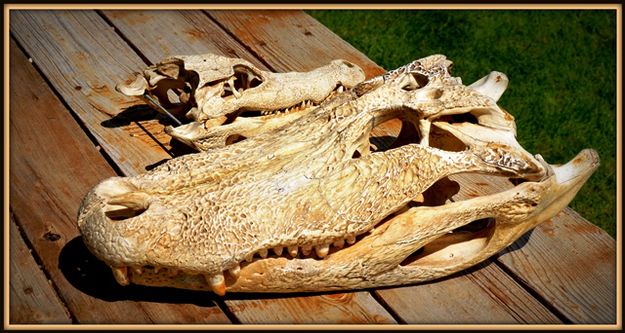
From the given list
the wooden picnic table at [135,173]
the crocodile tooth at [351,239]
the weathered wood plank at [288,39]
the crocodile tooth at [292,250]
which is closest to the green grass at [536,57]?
the weathered wood plank at [288,39]

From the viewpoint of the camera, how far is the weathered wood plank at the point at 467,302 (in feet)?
10.3

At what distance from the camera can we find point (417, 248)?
10.1 feet

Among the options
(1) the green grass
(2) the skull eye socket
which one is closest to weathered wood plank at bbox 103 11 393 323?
(1) the green grass

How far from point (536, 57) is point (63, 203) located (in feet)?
10.4

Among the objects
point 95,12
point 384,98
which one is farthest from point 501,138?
point 95,12

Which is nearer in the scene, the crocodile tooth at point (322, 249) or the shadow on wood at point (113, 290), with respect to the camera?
the crocodile tooth at point (322, 249)

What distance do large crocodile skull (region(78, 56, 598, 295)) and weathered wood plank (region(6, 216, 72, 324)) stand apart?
28 centimetres

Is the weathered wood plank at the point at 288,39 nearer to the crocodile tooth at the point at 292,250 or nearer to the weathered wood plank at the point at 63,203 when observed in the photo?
the weathered wood plank at the point at 63,203

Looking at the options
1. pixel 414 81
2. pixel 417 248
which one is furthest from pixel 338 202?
pixel 414 81

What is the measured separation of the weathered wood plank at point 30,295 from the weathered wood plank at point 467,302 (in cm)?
101

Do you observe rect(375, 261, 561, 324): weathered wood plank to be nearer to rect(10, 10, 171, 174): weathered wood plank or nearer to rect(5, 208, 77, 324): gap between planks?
rect(5, 208, 77, 324): gap between planks

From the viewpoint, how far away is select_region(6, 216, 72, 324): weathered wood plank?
3.03m

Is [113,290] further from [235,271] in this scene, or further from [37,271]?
[235,271]

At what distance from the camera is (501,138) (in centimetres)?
319
